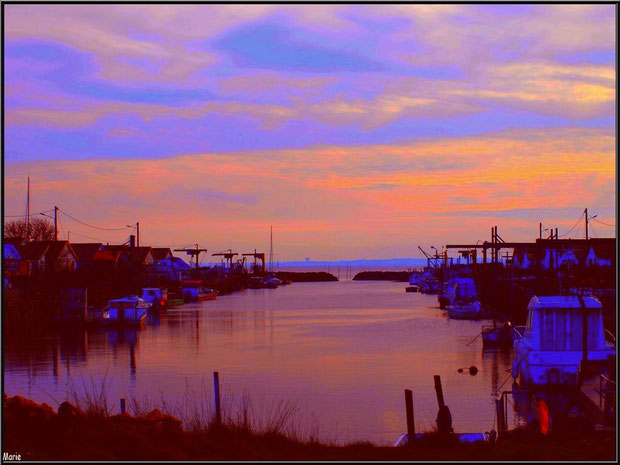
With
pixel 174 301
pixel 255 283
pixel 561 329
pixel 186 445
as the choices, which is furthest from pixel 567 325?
pixel 255 283

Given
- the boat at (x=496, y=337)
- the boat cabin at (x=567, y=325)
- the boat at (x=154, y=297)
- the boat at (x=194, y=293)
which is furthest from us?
the boat at (x=194, y=293)

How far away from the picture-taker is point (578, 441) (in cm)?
1558

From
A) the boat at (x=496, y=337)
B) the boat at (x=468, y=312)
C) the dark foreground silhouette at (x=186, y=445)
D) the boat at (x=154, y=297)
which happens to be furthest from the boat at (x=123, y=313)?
the dark foreground silhouette at (x=186, y=445)

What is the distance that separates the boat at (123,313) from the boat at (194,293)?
43477 millimetres

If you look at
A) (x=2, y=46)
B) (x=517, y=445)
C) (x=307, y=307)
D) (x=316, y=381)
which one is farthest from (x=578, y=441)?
(x=307, y=307)

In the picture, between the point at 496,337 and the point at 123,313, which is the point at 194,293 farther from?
the point at 496,337

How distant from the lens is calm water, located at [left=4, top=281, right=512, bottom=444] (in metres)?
27.7

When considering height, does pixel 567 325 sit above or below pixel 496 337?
above

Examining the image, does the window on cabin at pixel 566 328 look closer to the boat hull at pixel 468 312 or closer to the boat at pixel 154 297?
the boat hull at pixel 468 312

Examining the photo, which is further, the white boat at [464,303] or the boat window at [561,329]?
the white boat at [464,303]

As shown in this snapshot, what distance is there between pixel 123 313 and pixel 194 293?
47024 mm

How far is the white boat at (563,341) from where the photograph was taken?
2817cm

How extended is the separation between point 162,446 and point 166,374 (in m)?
24.0

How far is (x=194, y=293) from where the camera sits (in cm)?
11050
